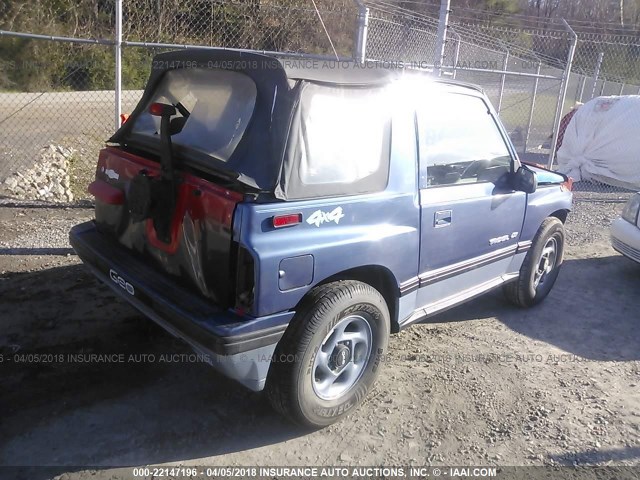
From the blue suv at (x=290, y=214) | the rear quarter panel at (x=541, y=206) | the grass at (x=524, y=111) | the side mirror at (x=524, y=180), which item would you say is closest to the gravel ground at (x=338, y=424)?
the blue suv at (x=290, y=214)

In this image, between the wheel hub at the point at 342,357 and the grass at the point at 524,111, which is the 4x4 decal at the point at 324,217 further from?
the grass at the point at 524,111

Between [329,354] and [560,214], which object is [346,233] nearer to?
[329,354]


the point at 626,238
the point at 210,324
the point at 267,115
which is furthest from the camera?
the point at 626,238

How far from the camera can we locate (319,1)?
1514 centimetres

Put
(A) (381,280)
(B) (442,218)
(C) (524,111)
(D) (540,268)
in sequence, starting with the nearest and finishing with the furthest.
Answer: (A) (381,280)
(B) (442,218)
(D) (540,268)
(C) (524,111)

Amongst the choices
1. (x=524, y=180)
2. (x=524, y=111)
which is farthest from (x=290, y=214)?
(x=524, y=111)

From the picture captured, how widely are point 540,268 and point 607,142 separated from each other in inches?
277

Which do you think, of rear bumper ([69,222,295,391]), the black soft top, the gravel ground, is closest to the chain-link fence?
the gravel ground

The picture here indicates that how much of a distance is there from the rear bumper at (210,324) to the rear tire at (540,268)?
269 cm

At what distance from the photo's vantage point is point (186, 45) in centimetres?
762

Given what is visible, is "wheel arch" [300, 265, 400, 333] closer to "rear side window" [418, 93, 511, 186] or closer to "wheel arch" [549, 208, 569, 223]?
"rear side window" [418, 93, 511, 186]

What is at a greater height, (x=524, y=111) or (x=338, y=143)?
(x=338, y=143)

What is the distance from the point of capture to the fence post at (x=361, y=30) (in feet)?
21.7

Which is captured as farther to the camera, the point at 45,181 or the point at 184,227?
the point at 45,181
